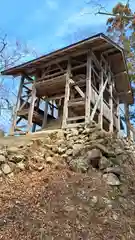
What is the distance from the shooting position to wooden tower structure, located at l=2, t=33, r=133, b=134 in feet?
34.7

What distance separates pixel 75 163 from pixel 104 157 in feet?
3.49

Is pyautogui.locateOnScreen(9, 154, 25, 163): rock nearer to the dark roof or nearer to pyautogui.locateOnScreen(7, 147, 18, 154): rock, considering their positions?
pyautogui.locateOnScreen(7, 147, 18, 154): rock

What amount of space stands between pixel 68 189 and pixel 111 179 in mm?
1437

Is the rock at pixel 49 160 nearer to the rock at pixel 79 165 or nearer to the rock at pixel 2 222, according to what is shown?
the rock at pixel 79 165

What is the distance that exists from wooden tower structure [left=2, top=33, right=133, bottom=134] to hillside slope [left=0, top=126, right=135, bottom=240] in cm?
216

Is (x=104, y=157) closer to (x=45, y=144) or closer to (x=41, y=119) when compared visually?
(x=45, y=144)

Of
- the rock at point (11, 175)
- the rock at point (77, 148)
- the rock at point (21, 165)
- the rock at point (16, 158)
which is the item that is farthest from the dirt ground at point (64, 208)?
the rock at point (77, 148)

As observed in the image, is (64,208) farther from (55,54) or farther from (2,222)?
(55,54)

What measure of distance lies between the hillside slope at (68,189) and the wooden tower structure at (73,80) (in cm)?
216

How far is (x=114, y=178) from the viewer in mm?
6426

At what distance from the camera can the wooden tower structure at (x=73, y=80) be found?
10.6m

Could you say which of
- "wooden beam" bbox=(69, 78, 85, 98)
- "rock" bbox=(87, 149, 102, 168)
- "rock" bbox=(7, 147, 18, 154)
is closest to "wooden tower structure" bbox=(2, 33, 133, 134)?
"wooden beam" bbox=(69, 78, 85, 98)

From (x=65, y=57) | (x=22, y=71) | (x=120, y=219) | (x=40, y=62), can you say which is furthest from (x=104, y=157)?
(x=22, y=71)

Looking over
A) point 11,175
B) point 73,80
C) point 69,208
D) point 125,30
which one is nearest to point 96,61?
point 73,80
